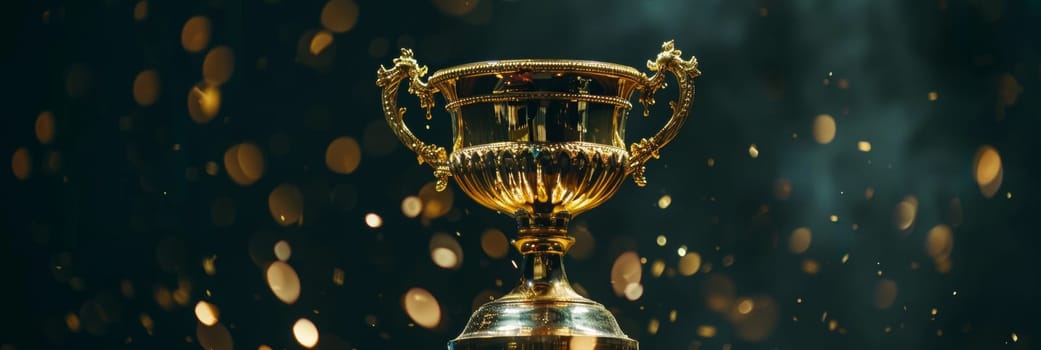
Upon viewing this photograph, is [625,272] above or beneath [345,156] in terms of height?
beneath

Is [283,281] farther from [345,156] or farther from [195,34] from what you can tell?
[195,34]

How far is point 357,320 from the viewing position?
211cm

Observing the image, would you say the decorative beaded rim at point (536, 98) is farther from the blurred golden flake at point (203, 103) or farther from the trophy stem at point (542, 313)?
the blurred golden flake at point (203, 103)

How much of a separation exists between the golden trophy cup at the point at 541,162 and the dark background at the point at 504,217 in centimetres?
34

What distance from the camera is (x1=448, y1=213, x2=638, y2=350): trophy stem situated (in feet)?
5.64

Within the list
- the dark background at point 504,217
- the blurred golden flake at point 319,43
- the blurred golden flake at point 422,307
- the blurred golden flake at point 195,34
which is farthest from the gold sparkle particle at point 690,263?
the blurred golden flake at point 195,34

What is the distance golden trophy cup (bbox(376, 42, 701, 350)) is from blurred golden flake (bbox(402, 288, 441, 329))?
33cm

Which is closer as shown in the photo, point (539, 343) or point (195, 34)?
point (539, 343)

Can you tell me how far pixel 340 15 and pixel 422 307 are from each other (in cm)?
38

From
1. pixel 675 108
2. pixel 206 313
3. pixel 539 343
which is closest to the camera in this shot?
pixel 539 343

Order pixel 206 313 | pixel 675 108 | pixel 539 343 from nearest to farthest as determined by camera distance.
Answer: pixel 539 343
pixel 675 108
pixel 206 313

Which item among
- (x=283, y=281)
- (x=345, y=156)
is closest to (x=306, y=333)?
(x=283, y=281)

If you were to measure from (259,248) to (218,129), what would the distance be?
6.1 inches

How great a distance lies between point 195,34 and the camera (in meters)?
2.12
